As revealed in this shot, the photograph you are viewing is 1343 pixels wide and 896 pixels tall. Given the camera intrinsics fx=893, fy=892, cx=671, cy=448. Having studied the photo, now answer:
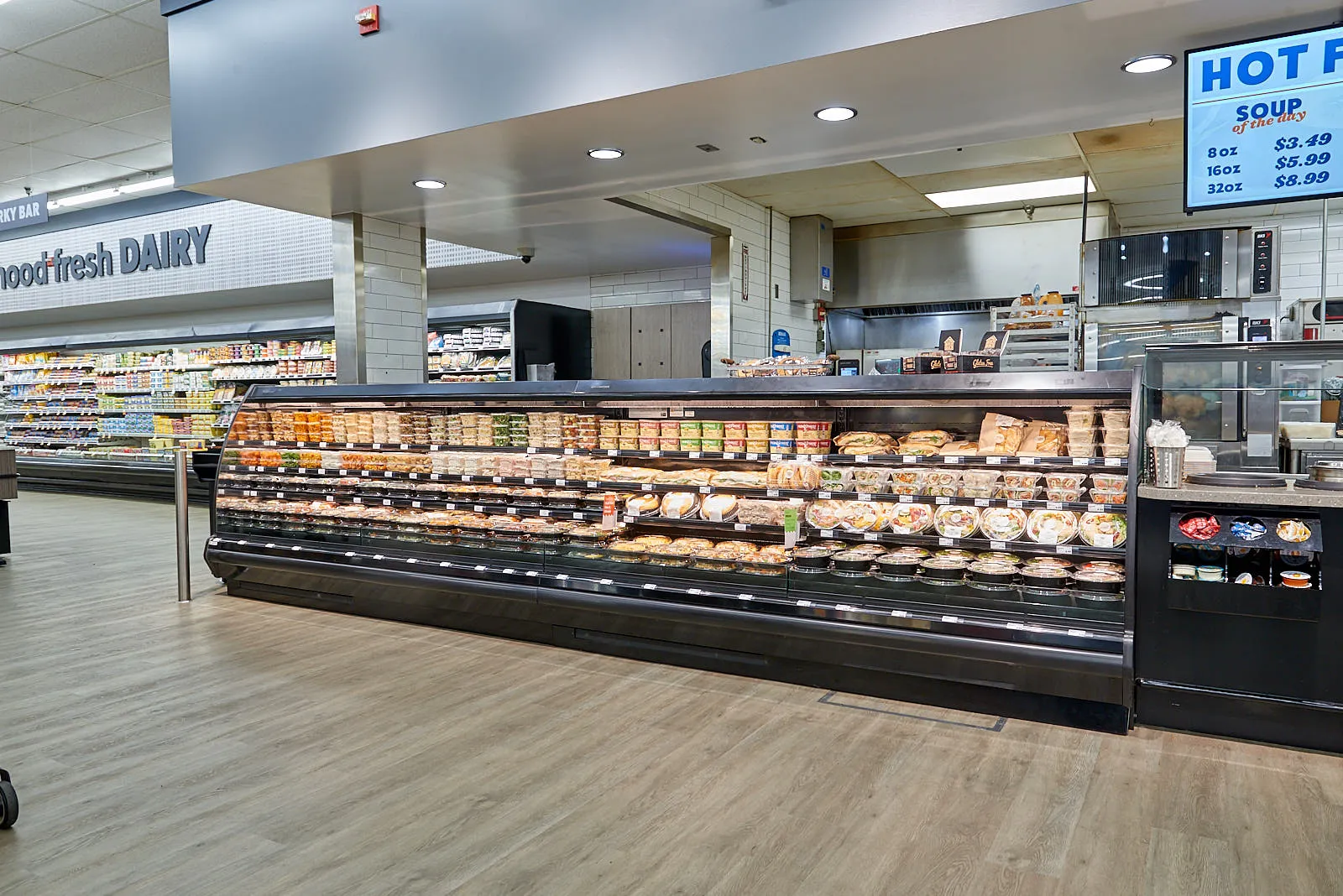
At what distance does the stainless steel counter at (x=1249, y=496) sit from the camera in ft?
10.4

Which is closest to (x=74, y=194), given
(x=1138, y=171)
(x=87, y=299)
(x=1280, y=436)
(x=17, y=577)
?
(x=87, y=299)

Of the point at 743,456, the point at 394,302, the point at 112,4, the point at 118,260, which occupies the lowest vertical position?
the point at 743,456

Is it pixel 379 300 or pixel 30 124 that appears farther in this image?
pixel 30 124

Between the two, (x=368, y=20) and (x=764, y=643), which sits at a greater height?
(x=368, y=20)

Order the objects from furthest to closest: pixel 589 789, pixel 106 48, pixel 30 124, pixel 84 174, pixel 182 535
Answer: pixel 84 174 → pixel 30 124 → pixel 106 48 → pixel 182 535 → pixel 589 789

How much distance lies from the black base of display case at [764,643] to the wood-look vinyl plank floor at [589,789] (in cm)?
11

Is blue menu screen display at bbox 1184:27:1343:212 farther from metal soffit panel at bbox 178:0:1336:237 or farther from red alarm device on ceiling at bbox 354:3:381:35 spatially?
red alarm device on ceiling at bbox 354:3:381:35

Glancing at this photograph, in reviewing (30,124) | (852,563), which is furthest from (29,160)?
(852,563)

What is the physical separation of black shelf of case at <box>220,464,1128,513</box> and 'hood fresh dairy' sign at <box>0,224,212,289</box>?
6.43 metres

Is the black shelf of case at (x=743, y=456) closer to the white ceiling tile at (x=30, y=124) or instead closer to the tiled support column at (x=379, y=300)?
the tiled support column at (x=379, y=300)

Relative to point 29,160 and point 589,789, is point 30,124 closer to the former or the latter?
point 29,160

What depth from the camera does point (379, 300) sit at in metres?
6.70

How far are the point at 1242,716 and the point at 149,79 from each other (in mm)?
8550

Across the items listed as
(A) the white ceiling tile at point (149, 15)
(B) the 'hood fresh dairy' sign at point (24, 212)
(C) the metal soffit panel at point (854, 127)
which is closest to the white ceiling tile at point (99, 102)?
(B) the 'hood fresh dairy' sign at point (24, 212)
